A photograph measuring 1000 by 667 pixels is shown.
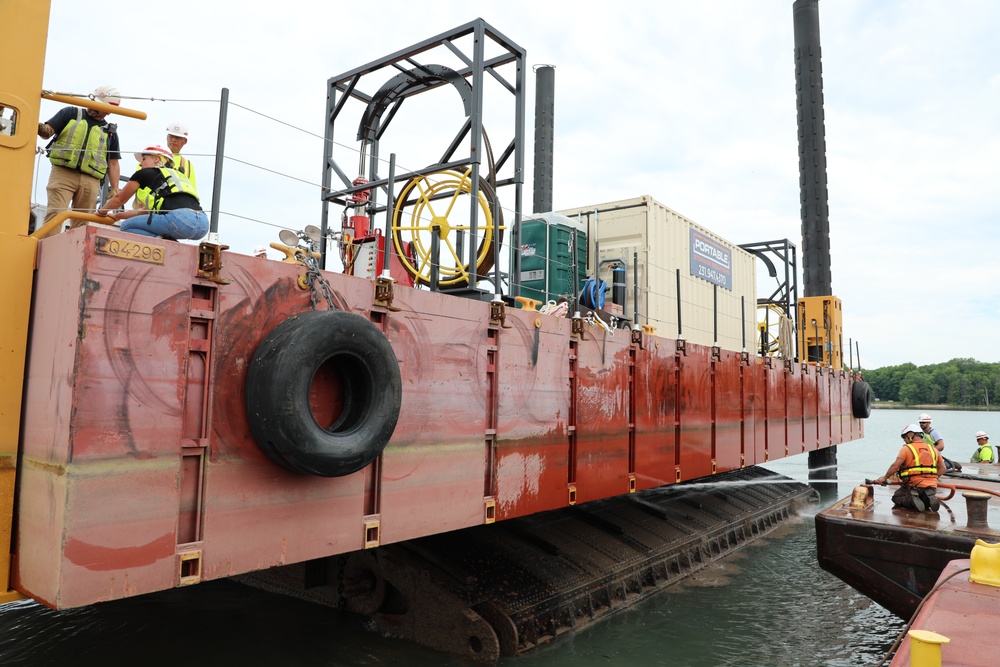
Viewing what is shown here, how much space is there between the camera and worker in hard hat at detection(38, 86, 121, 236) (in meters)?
4.84

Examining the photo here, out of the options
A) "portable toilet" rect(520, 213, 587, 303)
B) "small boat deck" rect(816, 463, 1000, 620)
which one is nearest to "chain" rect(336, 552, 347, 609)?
"portable toilet" rect(520, 213, 587, 303)

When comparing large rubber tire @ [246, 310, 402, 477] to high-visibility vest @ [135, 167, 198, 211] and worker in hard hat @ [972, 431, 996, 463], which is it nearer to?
high-visibility vest @ [135, 167, 198, 211]

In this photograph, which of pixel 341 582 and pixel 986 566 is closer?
pixel 986 566

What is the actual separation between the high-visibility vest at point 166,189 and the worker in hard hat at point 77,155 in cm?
53

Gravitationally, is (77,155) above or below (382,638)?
above

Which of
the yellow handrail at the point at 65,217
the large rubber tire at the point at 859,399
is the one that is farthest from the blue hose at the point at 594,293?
the large rubber tire at the point at 859,399

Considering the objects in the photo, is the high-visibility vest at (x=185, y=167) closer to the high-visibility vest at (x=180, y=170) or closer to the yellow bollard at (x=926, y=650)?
the high-visibility vest at (x=180, y=170)

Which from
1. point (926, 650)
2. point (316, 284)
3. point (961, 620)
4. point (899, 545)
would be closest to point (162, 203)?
point (316, 284)

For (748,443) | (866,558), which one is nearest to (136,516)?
(866,558)

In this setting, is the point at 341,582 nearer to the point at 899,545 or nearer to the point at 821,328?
the point at 899,545

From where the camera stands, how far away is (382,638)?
7281mm

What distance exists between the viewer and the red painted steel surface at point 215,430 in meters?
3.46

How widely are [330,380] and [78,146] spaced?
2.60 meters

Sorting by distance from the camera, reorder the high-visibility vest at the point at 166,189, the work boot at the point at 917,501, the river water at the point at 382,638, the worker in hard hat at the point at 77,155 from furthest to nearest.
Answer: the work boot at the point at 917,501 → the river water at the point at 382,638 → the worker in hard hat at the point at 77,155 → the high-visibility vest at the point at 166,189
